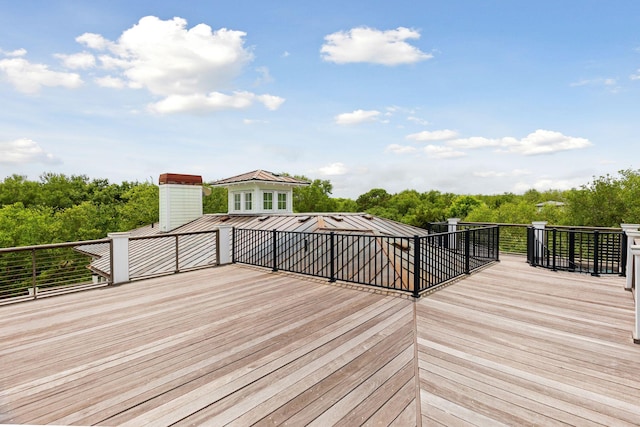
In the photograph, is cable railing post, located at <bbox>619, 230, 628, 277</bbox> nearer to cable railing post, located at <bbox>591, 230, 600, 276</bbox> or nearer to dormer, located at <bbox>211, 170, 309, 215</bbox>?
cable railing post, located at <bbox>591, 230, 600, 276</bbox>

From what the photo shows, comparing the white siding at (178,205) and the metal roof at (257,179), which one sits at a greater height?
the metal roof at (257,179)

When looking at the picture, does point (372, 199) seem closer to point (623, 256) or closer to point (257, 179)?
A: point (257, 179)

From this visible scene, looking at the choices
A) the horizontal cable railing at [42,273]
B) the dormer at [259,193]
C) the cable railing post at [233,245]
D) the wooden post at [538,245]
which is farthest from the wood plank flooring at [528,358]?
the dormer at [259,193]

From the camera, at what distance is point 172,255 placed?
8.88 metres

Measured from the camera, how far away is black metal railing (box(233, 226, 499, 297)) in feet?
15.5

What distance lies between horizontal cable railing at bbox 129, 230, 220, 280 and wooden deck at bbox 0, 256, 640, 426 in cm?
275

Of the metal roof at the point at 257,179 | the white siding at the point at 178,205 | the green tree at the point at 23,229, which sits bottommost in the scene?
the green tree at the point at 23,229

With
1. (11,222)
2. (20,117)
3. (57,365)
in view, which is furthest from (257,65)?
(11,222)

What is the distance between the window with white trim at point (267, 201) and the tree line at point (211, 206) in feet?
49.5

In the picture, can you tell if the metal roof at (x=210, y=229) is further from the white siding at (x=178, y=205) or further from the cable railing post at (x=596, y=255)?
the cable railing post at (x=596, y=255)

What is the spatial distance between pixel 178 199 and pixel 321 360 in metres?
12.6

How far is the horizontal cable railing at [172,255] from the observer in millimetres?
7014

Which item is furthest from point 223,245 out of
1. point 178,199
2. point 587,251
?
point 587,251

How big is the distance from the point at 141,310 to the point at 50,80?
14.6 m
